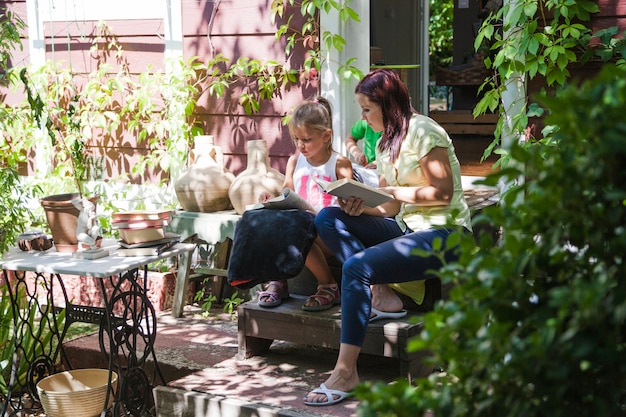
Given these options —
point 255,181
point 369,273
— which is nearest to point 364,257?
point 369,273

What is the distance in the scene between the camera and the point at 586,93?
54.3 inches

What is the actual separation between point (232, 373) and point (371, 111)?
49.4 inches

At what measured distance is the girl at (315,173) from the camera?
367cm

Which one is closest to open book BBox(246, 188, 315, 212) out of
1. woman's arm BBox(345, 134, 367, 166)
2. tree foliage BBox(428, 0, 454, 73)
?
woman's arm BBox(345, 134, 367, 166)

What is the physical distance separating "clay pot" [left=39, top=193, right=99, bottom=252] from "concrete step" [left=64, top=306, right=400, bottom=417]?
77 cm

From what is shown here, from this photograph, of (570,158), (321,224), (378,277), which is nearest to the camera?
(570,158)

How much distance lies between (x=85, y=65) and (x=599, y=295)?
5.27 meters

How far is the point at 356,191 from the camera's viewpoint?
3.24 meters

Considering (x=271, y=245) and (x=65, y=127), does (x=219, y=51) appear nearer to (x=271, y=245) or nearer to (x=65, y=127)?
(x=65, y=127)

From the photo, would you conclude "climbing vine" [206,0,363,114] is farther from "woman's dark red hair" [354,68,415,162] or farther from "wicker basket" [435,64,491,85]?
"wicker basket" [435,64,491,85]

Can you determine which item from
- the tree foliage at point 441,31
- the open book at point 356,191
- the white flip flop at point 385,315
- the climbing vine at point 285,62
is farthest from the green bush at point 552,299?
the tree foliage at point 441,31

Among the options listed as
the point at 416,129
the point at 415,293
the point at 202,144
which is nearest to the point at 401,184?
the point at 416,129

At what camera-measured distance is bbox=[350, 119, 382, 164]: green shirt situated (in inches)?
181

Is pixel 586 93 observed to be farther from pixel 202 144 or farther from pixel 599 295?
pixel 202 144
